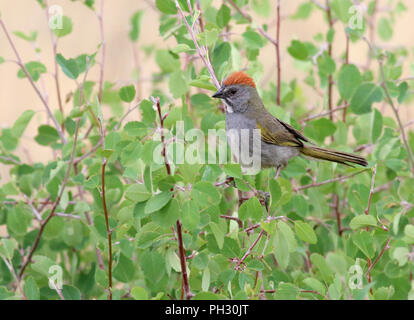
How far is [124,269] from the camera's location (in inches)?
120

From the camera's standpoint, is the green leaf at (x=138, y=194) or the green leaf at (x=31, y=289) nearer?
the green leaf at (x=138, y=194)

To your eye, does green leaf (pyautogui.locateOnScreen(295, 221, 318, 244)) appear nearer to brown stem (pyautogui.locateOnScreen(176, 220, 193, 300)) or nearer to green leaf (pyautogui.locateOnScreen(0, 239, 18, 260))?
brown stem (pyautogui.locateOnScreen(176, 220, 193, 300))

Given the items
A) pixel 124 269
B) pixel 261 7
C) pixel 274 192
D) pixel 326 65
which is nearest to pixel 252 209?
pixel 274 192

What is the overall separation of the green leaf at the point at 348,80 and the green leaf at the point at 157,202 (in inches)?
72.3

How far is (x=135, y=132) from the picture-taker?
272 centimetres

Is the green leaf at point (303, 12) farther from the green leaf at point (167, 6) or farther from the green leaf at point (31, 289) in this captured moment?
the green leaf at point (31, 289)

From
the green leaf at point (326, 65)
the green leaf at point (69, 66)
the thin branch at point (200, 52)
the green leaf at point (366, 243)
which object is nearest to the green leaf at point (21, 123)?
the green leaf at point (69, 66)

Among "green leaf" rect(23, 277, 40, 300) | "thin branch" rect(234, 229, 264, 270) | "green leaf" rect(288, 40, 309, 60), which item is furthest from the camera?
"green leaf" rect(288, 40, 309, 60)

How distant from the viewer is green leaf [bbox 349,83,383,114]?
12.0ft

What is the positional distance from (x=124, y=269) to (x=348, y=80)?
5.98ft

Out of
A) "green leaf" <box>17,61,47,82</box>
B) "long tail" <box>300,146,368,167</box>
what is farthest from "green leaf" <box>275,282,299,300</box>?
"green leaf" <box>17,61,47,82</box>

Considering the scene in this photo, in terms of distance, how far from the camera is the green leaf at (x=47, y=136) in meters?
4.02

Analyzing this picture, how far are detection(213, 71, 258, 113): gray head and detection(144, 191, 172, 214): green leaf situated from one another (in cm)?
123

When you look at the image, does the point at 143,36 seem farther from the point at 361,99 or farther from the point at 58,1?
the point at 361,99
